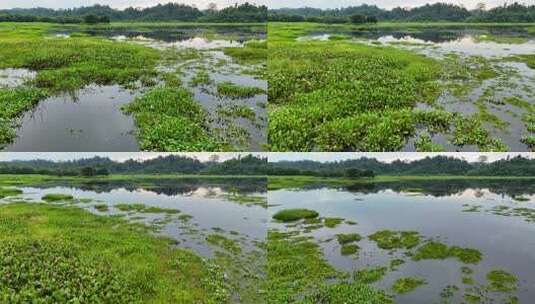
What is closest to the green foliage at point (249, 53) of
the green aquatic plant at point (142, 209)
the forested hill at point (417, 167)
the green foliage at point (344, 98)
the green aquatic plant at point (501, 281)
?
the green foliage at point (344, 98)

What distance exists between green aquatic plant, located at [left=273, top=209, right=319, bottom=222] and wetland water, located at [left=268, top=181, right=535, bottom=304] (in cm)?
106

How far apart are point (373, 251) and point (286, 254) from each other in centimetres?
502

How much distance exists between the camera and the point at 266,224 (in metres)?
33.6

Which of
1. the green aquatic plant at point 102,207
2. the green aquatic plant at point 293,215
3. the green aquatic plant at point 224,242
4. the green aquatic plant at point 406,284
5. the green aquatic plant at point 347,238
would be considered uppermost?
the green aquatic plant at point 406,284

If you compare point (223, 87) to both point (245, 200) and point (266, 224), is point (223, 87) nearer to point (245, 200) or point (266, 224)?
point (266, 224)

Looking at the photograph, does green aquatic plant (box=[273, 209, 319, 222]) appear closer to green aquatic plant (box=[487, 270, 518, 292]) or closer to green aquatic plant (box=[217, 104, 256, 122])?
green aquatic plant (box=[217, 104, 256, 122])

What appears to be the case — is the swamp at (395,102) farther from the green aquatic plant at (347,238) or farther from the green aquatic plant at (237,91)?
the green aquatic plant at (347,238)

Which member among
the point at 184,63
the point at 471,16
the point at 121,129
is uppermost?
the point at 471,16

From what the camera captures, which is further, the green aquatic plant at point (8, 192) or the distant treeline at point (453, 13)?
the distant treeline at point (453, 13)

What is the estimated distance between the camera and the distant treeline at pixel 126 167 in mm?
57688

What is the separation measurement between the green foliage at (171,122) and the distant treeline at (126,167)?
2784 centimetres

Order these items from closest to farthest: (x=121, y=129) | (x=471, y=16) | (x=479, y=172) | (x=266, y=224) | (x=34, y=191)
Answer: (x=121, y=129) → (x=266, y=224) → (x=34, y=191) → (x=479, y=172) → (x=471, y=16)

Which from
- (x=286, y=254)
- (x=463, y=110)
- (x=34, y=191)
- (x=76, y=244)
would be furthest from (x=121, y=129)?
(x=34, y=191)

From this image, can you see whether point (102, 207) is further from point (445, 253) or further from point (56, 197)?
point (445, 253)
